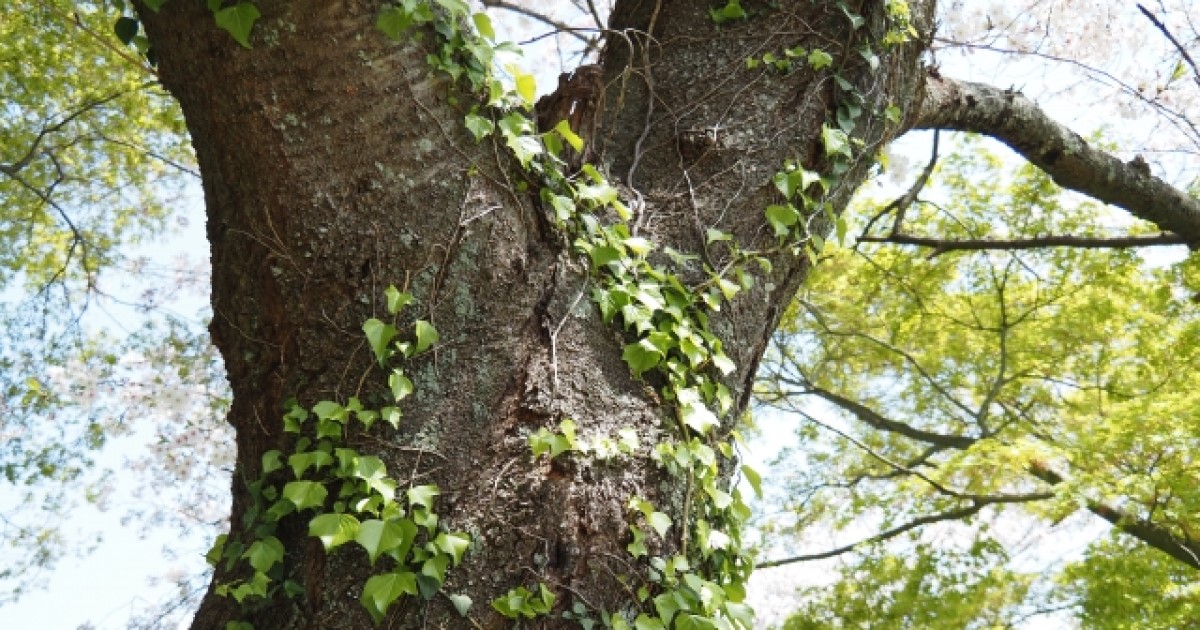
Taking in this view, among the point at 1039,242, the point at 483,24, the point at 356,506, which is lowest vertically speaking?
the point at 356,506

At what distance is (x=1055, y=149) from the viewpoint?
3545 millimetres

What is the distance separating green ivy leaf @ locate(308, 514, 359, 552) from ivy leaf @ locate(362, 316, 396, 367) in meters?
0.28

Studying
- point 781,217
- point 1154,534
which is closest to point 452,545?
point 781,217

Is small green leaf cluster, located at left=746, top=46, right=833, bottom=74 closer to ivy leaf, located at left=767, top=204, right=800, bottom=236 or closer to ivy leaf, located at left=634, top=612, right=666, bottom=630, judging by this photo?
ivy leaf, located at left=767, top=204, right=800, bottom=236

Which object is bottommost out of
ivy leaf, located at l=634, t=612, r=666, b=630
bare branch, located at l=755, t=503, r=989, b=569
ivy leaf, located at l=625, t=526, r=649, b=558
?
ivy leaf, located at l=634, t=612, r=666, b=630

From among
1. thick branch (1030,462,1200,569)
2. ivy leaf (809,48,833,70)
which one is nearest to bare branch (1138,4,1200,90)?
thick branch (1030,462,1200,569)

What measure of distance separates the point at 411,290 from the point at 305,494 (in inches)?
15.5

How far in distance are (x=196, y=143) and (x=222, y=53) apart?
Answer: 22cm

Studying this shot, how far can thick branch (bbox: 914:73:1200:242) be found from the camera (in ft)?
10.4

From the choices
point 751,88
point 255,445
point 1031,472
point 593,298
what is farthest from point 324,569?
point 1031,472

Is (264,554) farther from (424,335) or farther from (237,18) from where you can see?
(237,18)

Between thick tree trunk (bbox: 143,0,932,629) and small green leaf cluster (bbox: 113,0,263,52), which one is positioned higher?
small green leaf cluster (bbox: 113,0,263,52)

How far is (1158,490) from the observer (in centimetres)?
491

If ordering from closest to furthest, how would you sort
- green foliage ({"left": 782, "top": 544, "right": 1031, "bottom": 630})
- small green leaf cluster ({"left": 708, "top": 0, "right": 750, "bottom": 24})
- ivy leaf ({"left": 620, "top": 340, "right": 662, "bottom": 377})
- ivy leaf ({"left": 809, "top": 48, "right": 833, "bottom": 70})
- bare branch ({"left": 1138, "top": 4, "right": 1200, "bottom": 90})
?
ivy leaf ({"left": 620, "top": 340, "right": 662, "bottom": 377}), ivy leaf ({"left": 809, "top": 48, "right": 833, "bottom": 70}), small green leaf cluster ({"left": 708, "top": 0, "right": 750, "bottom": 24}), bare branch ({"left": 1138, "top": 4, "right": 1200, "bottom": 90}), green foliage ({"left": 782, "top": 544, "right": 1031, "bottom": 630})
